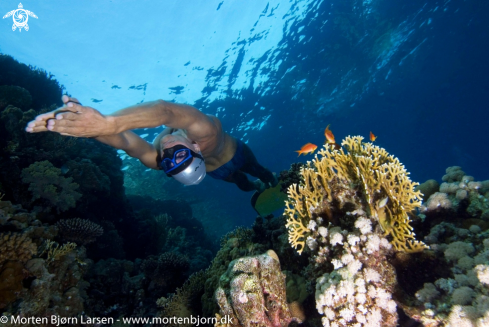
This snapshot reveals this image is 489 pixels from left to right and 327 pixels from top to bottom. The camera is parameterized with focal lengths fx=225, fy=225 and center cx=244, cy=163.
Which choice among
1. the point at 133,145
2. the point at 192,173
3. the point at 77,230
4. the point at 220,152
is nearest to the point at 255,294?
the point at 192,173

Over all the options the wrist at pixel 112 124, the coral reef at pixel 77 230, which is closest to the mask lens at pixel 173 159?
the wrist at pixel 112 124

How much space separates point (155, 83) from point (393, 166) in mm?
20936

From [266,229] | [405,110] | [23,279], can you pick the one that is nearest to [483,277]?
[266,229]

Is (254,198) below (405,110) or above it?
below

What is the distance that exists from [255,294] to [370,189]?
2.06 m

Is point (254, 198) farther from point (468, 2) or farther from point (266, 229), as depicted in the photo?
point (468, 2)

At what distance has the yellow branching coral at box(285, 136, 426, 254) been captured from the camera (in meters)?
2.93

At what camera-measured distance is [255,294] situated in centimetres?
273

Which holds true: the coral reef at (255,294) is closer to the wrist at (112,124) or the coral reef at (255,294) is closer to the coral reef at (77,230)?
the wrist at (112,124)

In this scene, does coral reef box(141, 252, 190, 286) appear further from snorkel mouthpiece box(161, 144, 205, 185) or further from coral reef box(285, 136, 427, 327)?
coral reef box(285, 136, 427, 327)

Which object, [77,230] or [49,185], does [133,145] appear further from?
[49,185]

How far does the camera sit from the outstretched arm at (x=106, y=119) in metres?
2.55

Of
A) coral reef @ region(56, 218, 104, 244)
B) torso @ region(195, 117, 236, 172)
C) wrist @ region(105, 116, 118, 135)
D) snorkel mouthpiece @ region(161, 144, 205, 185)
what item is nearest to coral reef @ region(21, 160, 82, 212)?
coral reef @ region(56, 218, 104, 244)

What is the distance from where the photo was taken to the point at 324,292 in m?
2.51
